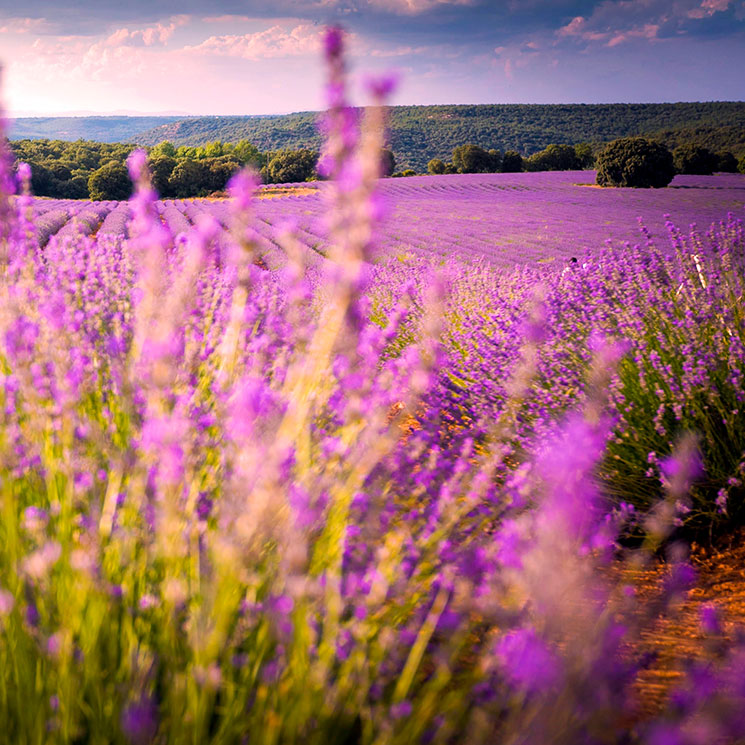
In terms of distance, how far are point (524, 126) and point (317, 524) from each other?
249 ft

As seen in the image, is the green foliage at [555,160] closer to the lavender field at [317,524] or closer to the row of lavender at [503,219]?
the row of lavender at [503,219]

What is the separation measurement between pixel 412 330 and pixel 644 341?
2220 mm

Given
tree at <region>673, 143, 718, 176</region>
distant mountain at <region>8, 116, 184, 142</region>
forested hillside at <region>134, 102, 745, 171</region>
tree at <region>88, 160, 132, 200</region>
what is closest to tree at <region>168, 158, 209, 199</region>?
tree at <region>88, 160, 132, 200</region>

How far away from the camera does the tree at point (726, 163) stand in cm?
3578

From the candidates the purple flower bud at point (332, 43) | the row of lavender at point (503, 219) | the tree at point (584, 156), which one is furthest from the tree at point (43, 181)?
the purple flower bud at point (332, 43)

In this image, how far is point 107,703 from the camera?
1.00 m

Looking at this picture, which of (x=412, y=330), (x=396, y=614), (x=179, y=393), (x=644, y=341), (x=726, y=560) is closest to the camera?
(x=396, y=614)

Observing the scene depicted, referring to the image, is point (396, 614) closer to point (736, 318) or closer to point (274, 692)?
point (274, 692)

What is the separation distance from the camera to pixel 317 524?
1241 millimetres

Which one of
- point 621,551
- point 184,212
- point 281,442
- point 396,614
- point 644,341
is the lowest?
point 621,551

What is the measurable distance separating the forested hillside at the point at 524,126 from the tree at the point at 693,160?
7334 millimetres

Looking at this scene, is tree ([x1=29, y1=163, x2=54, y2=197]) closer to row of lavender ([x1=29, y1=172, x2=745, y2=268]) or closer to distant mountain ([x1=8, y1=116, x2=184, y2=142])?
row of lavender ([x1=29, y1=172, x2=745, y2=268])

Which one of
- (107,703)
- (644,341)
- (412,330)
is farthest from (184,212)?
(107,703)

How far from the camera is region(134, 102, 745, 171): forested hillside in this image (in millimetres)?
53812
